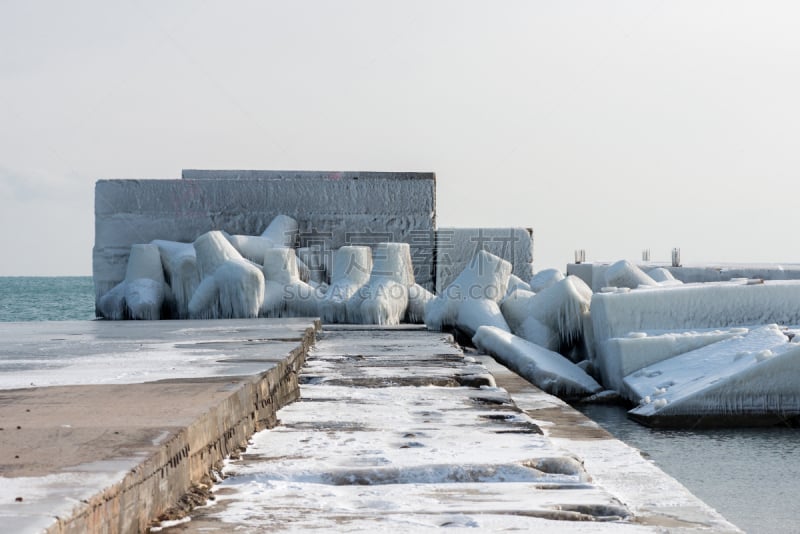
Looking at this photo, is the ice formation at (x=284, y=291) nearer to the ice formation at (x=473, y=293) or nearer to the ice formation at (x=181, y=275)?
the ice formation at (x=181, y=275)

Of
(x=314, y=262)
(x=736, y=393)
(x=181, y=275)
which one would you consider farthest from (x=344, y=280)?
(x=736, y=393)

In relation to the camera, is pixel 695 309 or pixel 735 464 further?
pixel 695 309

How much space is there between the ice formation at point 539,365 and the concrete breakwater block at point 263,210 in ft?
11.9

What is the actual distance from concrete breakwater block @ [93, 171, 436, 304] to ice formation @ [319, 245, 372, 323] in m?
1.10

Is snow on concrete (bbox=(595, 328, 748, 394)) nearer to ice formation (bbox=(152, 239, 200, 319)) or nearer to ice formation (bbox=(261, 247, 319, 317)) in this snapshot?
ice formation (bbox=(261, 247, 319, 317))

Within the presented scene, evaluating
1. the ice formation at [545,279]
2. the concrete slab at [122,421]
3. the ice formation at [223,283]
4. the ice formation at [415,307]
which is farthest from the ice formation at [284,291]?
the concrete slab at [122,421]

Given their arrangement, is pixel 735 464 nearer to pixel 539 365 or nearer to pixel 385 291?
pixel 539 365

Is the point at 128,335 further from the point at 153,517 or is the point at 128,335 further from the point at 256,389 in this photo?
the point at 153,517

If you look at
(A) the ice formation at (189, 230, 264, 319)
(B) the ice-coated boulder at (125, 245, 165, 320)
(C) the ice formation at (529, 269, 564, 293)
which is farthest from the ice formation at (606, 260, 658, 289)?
(B) the ice-coated boulder at (125, 245, 165, 320)

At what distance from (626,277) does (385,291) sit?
2.89 m

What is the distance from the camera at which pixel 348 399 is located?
186 inches

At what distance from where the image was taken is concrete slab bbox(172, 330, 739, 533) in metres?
2.59

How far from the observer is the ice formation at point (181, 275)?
11.7m

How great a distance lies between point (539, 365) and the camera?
855 centimetres
